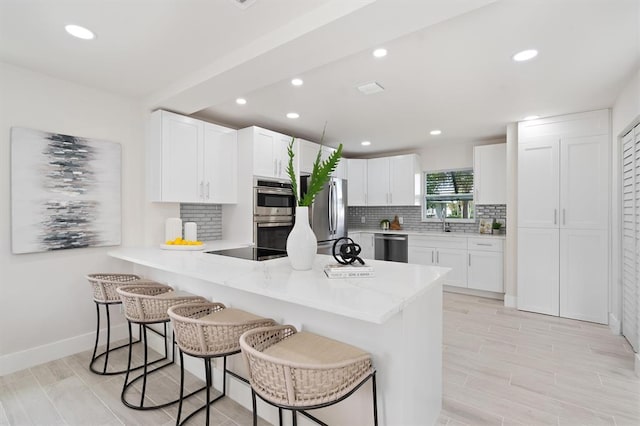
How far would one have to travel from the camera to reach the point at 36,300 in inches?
104

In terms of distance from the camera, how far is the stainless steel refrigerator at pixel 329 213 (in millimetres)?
4609

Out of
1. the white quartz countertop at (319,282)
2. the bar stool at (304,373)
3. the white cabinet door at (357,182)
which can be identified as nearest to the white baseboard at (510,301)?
the white cabinet door at (357,182)

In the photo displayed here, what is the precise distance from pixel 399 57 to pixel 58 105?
2.86 meters

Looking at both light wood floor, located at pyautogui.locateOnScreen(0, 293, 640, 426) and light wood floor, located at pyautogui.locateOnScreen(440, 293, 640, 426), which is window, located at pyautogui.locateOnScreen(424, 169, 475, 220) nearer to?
light wood floor, located at pyautogui.locateOnScreen(440, 293, 640, 426)

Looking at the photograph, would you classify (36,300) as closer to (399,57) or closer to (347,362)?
(347,362)

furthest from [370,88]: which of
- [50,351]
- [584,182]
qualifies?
[50,351]

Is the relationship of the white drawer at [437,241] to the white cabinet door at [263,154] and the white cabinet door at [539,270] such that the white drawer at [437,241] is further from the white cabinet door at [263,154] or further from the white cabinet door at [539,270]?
the white cabinet door at [263,154]

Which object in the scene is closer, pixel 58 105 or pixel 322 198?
pixel 58 105

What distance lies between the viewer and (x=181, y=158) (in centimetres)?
327

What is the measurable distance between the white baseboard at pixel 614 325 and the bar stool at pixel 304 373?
3.31 m

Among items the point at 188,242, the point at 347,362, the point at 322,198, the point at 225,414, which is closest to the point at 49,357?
the point at 188,242

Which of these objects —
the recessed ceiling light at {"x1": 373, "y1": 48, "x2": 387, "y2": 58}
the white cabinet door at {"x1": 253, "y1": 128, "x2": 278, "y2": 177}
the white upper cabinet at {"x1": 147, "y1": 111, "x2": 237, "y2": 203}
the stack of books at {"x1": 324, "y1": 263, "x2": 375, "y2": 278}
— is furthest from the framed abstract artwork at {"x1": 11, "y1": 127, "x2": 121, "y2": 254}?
the recessed ceiling light at {"x1": 373, "y1": 48, "x2": 387, "y2": 58}

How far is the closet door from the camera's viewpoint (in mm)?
2723

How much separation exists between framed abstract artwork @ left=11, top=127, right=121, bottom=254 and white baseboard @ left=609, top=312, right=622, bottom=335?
5.04 meters
